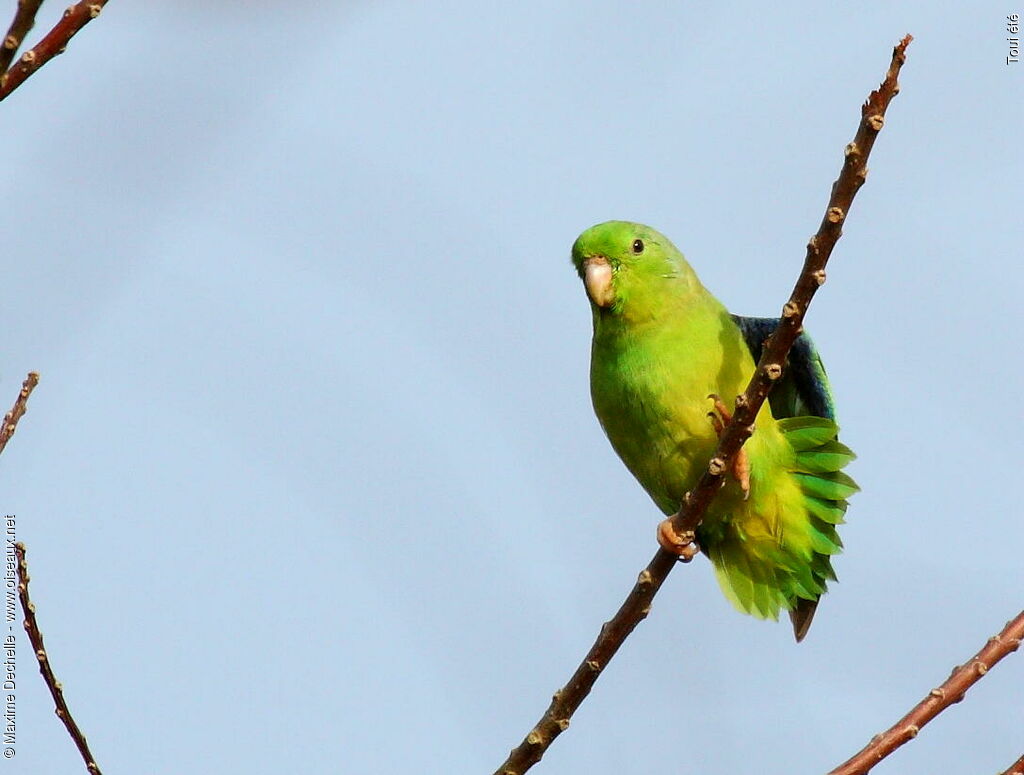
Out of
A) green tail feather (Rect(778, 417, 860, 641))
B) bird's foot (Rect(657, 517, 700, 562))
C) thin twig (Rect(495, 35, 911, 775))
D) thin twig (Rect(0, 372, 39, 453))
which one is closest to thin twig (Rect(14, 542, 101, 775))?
thin twig (Rect(0, 372, 39, 453))

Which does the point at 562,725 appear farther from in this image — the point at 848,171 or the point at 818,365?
the point at 818,365

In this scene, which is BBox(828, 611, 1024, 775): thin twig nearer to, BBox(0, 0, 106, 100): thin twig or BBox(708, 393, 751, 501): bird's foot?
BBox(708, 393, 751, 501): bird's foot

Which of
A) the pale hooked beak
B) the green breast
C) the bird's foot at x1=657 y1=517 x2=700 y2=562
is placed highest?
the pale hooked beak

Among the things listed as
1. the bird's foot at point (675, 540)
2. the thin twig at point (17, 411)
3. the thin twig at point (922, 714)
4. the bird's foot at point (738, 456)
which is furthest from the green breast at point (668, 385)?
the thin twig at point (17, 411)

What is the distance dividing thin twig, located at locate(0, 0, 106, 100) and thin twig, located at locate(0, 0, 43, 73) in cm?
10

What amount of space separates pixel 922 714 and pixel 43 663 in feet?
6.48

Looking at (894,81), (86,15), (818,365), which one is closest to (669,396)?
(818,365)

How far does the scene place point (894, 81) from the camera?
2.36 meters

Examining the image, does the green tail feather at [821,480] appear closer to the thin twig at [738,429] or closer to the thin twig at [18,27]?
the thin twig at [738,429]

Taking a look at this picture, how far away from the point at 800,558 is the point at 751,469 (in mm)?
553

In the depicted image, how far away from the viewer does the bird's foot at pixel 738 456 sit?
361cm

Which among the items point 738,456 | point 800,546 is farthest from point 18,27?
point 800,546

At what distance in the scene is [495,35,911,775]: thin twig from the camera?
245cm

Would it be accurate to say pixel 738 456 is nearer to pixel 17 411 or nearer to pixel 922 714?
pixel 922 714
